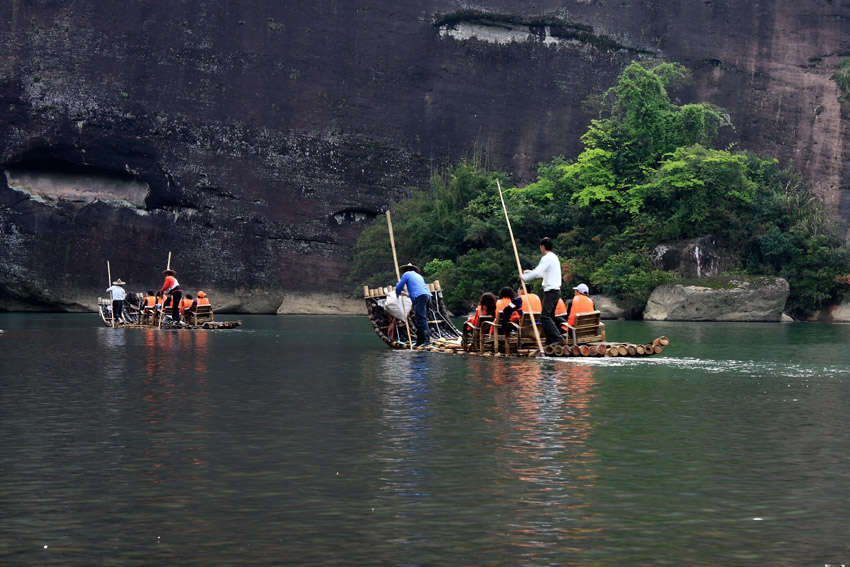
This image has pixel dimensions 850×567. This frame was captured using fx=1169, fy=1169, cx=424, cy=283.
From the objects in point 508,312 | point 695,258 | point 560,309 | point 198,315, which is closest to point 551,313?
point 560,309

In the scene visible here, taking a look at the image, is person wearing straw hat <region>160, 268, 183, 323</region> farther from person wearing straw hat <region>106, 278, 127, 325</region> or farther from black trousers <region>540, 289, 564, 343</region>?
black trousers <region>540, 289, 564, 343</region>

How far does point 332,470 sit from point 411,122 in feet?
232

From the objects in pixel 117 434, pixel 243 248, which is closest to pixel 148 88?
pixel 243 248

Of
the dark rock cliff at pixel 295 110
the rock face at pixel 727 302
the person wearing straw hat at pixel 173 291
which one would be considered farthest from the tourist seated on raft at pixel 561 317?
the dark rock cliff at pixel 295 110

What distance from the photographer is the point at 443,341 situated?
27016 mm

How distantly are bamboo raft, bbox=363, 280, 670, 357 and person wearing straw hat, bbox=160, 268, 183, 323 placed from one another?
38.5 feet

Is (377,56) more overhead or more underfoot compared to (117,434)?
more overhead

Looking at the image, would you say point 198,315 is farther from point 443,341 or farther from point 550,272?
point 550,272

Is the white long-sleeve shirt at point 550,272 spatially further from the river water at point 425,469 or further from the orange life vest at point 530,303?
the river water at point 425,469

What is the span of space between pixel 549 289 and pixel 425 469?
13.1 m

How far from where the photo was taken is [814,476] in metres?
9.40

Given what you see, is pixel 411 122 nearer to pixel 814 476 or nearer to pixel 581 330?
pixel 581 330

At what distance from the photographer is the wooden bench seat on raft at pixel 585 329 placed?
22.8m

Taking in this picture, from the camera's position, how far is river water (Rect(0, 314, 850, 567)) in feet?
23.2
